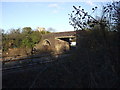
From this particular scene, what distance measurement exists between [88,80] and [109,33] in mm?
1449

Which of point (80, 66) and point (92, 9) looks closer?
point (80, 66)

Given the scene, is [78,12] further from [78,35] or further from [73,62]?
[73,62]

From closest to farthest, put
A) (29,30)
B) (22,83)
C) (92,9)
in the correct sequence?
(92,9), (22,83), (29,30)

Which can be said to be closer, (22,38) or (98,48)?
(98,48)

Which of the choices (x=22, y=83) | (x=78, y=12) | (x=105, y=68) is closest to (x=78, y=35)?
(x=78, y=12)

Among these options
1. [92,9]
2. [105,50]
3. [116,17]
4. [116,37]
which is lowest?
[105,50]

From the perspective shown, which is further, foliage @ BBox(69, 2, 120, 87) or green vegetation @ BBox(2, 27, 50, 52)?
green vegetation @ BBox(2, 27, 50, 52)

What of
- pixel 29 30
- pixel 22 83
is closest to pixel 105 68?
pixel 22 83

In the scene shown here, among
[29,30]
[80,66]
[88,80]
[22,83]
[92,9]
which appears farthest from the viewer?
[29,30]

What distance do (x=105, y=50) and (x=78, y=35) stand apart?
1032mm

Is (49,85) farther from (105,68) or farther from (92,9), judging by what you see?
(92,9)

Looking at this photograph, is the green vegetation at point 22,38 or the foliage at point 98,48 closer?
the foliage at point 98,48

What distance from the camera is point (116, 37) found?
4.13m

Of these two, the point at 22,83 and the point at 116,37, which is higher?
the point at 116,37
